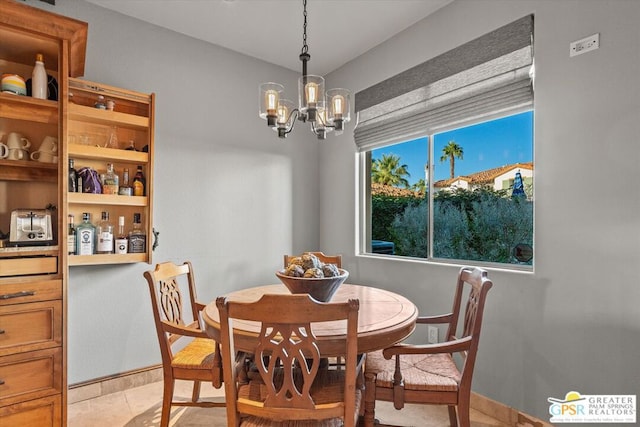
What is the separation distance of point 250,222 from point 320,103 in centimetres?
165

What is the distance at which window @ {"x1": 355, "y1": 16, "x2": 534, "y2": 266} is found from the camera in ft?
7.23

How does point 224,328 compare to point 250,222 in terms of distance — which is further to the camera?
point 250,222

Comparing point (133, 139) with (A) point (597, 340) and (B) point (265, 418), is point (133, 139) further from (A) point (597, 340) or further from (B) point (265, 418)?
(A) point (597, 340)

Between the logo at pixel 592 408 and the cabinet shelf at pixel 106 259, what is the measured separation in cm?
271

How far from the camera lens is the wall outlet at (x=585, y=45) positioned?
5.89 feet

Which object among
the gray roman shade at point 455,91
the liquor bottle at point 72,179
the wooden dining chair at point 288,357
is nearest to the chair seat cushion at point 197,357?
the wooden dining chair at point 288,357

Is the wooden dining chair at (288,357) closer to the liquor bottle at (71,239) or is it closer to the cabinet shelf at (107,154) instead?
the liquor bottle at (71,239)

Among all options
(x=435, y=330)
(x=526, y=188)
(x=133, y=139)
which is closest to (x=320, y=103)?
(x=526, y=188)

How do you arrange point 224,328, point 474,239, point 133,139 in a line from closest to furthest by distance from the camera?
point 224,328
point 474,239
point 133,139

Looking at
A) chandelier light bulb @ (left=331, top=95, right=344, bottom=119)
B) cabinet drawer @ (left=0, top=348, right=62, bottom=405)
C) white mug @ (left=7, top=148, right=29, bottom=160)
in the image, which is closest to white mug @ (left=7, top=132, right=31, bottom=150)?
white mug @ (left=7, top=148, right=29, bottom=160)

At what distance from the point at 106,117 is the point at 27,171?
575 millimetres

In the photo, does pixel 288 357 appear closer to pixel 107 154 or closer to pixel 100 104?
pixel 107 154

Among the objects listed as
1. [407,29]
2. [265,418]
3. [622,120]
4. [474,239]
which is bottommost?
[265,418]

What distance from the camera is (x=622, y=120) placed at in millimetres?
1703
